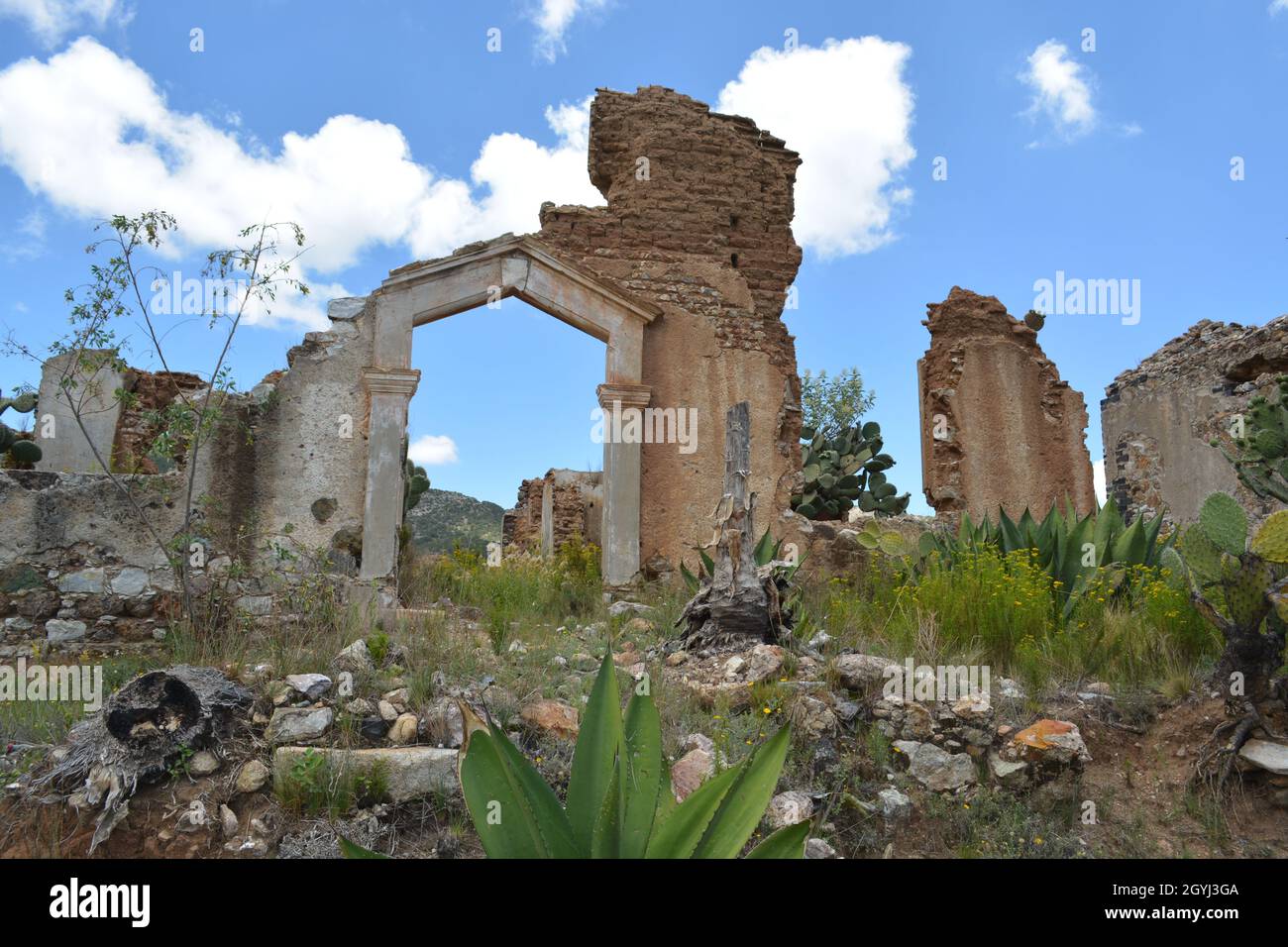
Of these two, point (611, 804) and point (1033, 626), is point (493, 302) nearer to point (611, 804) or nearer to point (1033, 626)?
point (1033, 626)

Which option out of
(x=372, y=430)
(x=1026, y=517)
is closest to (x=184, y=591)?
(x=372, y=430)

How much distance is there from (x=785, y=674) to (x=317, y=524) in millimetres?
4715

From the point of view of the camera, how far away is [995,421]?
1183cm

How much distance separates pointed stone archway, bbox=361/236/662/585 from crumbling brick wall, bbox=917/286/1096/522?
203 inches

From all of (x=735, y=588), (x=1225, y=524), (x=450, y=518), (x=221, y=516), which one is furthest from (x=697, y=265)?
(x=450, y=518)

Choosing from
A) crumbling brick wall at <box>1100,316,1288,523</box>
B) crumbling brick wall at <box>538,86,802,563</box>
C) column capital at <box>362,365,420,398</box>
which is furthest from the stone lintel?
crumbling brick wall at <box>1100,316,1288,523</box>

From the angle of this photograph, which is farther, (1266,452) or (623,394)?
(623,394)

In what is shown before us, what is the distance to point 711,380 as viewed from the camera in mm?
9031

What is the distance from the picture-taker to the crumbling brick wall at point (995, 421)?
38.2 feet

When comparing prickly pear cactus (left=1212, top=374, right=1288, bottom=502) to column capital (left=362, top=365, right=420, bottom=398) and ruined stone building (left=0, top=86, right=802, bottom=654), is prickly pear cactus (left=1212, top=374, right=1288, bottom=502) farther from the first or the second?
column capital (left=362, top=365, right=420, bottom=398)

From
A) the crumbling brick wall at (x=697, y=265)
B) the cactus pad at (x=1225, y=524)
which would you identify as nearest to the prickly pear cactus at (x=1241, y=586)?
the cactus pad at (x=1225, y=524)

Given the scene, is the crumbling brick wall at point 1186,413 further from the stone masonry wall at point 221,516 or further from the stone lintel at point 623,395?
the stone masonry wall at point 221,516

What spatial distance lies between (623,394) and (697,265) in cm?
181

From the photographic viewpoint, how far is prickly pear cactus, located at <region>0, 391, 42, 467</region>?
9664mm
